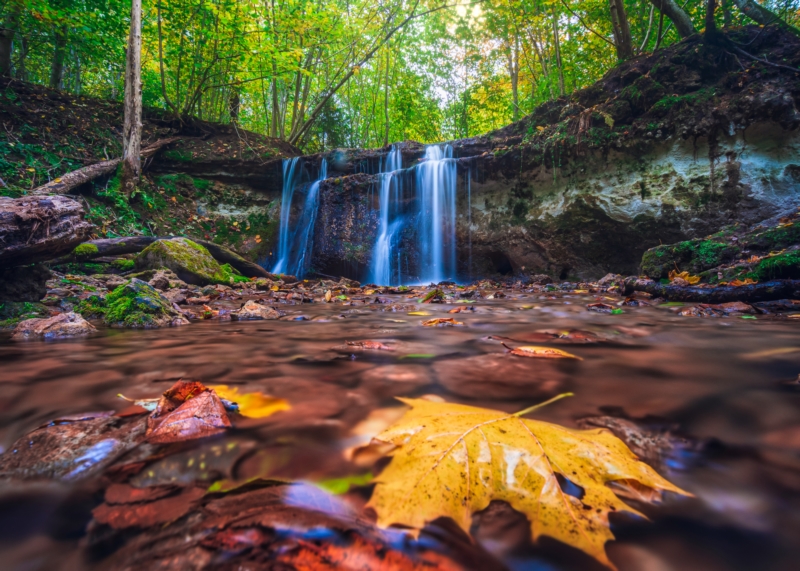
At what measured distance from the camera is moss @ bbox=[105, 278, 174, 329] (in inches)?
119

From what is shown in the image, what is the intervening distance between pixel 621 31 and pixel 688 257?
7.67 m

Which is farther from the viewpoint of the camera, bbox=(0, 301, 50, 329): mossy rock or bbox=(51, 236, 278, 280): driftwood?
bbox=(51, 236, 278, 280): driftwood

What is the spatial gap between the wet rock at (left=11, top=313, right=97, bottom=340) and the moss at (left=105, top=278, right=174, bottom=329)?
339 mm

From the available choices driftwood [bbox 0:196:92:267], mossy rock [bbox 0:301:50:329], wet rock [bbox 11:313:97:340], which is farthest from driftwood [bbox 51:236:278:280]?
wet rock [bbox 11:313:97:340]

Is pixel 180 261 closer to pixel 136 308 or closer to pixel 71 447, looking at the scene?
pixel 136 308

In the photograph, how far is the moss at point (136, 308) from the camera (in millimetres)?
3012

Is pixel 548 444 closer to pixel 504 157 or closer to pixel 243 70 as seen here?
pixel 504 157

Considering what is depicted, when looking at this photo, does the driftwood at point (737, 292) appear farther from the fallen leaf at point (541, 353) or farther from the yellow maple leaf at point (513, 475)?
the yellow maple leaf at point (513, 475)

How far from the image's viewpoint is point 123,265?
714cm

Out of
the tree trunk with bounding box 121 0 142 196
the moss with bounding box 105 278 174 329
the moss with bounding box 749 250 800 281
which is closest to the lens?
the moss with bounding box 105 278 174 329

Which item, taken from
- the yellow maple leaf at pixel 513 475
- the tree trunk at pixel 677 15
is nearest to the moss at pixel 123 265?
the yellow maple leaf at pixel 513 475

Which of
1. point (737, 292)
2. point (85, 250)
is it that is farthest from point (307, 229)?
point (737, 292)

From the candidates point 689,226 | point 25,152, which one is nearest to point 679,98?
point 689,226

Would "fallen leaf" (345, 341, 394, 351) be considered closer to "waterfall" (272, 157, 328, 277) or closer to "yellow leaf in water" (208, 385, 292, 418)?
"yellow leaf in water" (208, 385, 292, 418)
